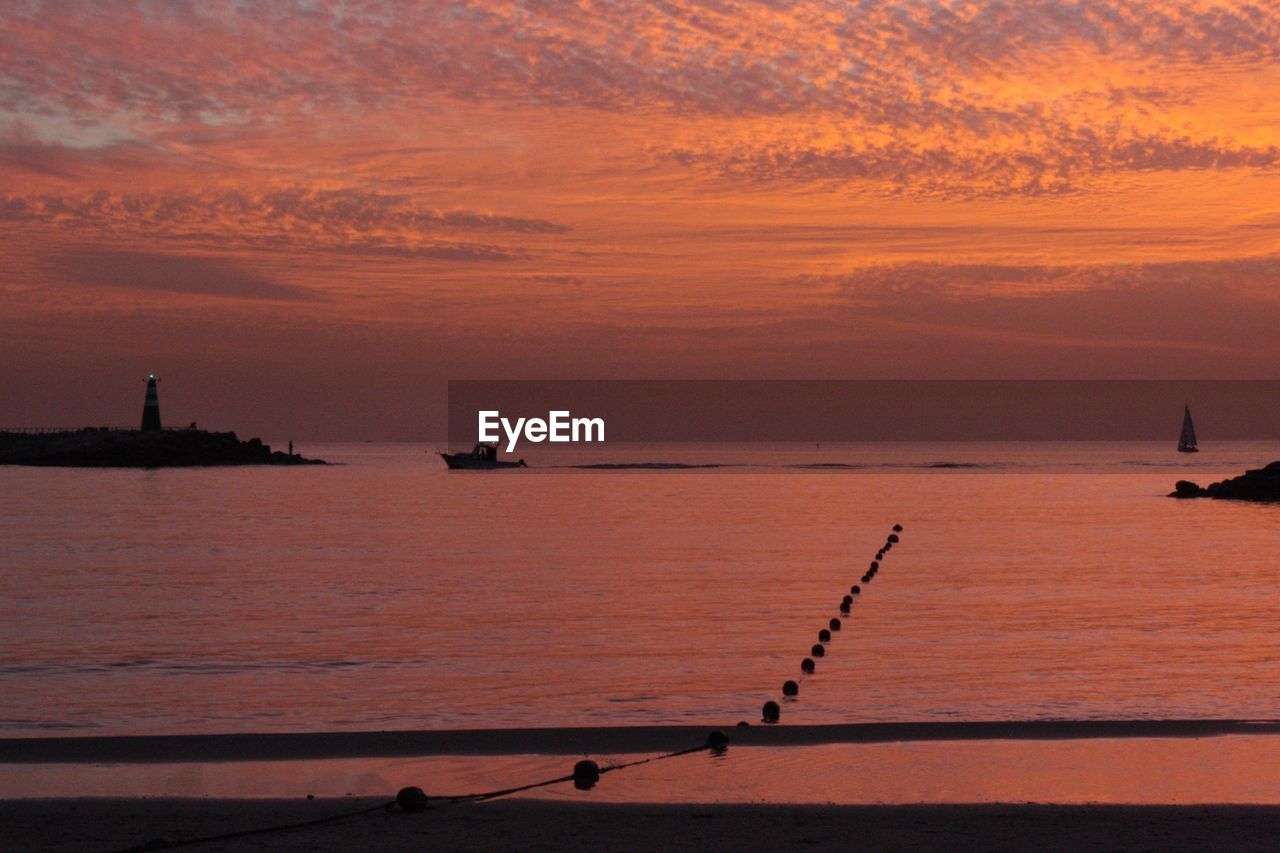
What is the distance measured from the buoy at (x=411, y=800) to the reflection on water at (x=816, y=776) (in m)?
0.73

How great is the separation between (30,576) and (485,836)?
1006 inches

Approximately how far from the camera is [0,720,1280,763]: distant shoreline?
41.3 ft

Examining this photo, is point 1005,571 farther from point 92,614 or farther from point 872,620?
point 92,614

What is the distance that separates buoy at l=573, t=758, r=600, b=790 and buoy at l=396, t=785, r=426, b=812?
148 cm

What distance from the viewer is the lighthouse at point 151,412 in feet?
467

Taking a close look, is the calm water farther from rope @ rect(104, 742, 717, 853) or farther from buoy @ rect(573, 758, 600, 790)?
buoy @ rect(573, 758, 600, 790)

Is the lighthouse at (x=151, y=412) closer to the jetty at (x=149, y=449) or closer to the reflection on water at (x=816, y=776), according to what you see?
the jetty at (x=149, y=449)

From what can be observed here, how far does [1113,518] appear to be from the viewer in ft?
181

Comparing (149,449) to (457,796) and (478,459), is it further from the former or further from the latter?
(457,796)

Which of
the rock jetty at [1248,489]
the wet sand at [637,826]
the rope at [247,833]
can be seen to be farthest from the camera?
the rock jetty at [1248,489]

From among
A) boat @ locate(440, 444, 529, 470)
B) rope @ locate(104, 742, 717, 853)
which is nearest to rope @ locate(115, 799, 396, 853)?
rope @ locate(104, 742, 717, 853)

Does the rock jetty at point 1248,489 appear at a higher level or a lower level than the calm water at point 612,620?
higher

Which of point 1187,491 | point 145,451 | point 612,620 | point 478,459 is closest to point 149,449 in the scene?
point 145,451

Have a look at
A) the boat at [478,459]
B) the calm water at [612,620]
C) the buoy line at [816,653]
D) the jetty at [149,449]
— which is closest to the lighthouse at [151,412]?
the jetty at [149,449]
